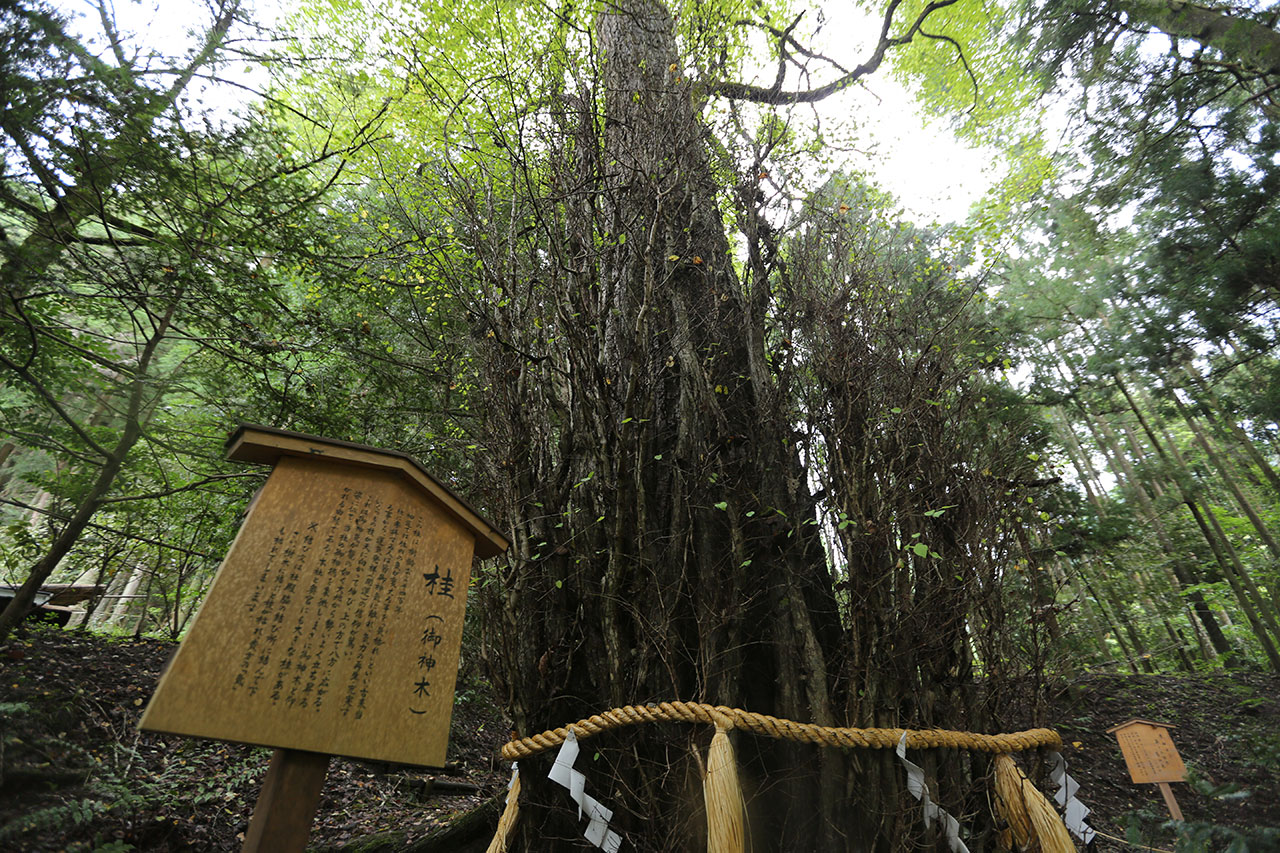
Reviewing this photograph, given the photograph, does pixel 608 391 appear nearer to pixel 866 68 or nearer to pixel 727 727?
pixel 727 727

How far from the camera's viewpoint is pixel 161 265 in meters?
3.52

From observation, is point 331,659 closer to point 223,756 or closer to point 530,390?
point 530,390

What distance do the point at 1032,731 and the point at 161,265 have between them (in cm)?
536

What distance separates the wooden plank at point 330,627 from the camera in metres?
1.67

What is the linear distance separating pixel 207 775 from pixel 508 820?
321cm

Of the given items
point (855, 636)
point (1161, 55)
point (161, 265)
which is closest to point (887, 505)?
point (855, 636)

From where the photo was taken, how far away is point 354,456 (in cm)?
214

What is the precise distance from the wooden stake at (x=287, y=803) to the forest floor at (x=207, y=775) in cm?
76

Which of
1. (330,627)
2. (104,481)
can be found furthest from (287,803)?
(104,481)

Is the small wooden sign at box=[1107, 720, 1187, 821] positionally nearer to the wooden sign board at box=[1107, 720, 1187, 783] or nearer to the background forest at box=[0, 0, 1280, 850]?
the wooden sign board at box=[1107, 720, 1187, 783]

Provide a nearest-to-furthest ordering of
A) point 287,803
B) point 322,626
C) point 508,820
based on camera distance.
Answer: point 287,803 → point 322,626 → point 508,820

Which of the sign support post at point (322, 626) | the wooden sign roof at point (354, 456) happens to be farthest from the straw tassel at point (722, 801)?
the wooden sign roof at point (354, 456)

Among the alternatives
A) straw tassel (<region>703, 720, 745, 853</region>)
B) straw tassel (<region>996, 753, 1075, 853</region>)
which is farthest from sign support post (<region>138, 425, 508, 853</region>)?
straw tassel (<region>996, 753, 1075, 853</region>)

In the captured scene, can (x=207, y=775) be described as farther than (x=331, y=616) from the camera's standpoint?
Yes
